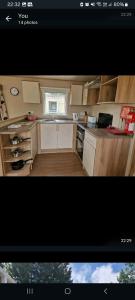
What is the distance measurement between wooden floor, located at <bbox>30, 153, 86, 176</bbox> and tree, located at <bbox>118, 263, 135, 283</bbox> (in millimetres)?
1096

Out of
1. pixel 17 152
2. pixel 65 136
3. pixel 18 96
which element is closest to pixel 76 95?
pixel 65 136

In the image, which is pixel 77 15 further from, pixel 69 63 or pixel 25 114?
pixel 25 114

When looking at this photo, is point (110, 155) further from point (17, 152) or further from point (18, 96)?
point (18, 96)

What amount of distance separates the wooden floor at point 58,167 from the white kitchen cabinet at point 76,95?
110 cm

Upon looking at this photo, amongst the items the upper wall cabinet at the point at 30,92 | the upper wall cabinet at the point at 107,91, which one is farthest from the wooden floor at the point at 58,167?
the upper wall cabinet at the point at 107,91

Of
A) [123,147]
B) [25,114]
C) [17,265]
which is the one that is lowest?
[17,265]

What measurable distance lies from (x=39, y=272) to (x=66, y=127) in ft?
6.97

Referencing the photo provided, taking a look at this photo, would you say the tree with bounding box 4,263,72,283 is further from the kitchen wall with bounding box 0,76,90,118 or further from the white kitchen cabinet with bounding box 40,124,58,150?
the white kitchen cabinet with bounding box 40,124,58,150

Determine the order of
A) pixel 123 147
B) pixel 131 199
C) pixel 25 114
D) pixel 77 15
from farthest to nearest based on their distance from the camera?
1. pixel 25 114
2. pixel 123 147
3. pixel 131 199
4. pixel 77 15

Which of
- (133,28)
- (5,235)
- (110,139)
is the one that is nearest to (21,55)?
(133,28)

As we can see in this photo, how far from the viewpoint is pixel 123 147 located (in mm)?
1136

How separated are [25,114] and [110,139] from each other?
146 cm

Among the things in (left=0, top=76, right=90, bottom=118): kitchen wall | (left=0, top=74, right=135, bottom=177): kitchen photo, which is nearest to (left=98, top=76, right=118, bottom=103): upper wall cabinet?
(left=0, top=74, right=135, bottom=177): kitchen photo

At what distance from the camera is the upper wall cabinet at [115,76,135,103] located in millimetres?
1062
